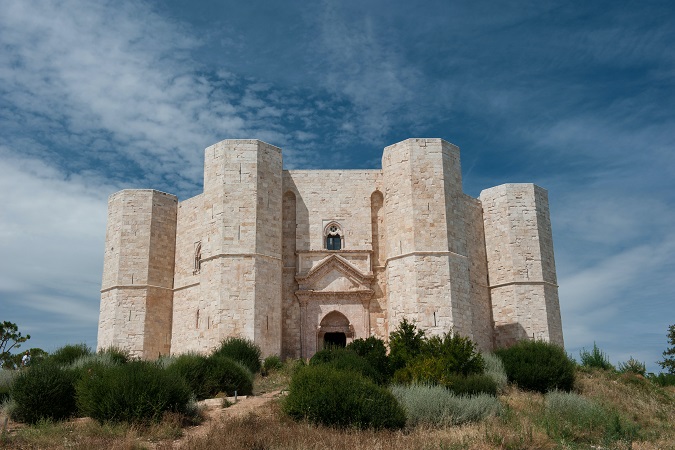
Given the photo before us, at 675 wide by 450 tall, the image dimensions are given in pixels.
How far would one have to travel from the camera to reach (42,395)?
11.9 metres

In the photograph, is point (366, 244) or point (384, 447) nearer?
point (384, 447)

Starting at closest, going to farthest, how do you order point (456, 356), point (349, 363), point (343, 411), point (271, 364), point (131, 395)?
point (343, 411), point (131, 395), point (349, 363), point (456, 356), point (271, 364)

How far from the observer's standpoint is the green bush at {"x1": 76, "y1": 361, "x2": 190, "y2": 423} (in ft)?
34.9

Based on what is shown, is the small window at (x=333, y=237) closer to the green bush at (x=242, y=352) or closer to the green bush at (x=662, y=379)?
the green bush at (x=242, y=352)

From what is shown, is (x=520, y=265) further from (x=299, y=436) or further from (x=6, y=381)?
(x=6, y=381)

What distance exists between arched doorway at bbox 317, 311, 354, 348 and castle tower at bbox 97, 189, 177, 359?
5.90 m

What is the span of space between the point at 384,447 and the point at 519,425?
10.2 feet

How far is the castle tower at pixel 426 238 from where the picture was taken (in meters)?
19.7

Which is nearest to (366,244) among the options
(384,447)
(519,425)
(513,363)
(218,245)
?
(218,245)

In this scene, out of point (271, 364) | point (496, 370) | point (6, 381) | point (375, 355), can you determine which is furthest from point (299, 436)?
point (271, 364)

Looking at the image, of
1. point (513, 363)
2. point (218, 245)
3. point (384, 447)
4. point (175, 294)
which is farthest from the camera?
point (175, 294)

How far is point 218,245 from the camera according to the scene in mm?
20234

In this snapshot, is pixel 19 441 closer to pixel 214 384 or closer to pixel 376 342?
pixel 214 384

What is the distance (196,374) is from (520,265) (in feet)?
43.1
